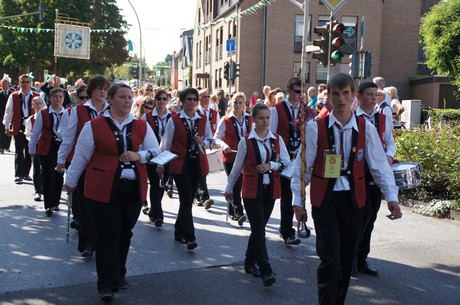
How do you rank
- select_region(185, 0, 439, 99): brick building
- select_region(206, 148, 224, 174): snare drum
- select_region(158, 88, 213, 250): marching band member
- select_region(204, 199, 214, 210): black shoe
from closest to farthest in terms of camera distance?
select_region(158, 88, 213, 250): marching band member
select_region(206, 148, 224, 174): snare drum
select_region(204, 199, 214, 210): black shoe
select_region(185, 0, 439, 99): brick building

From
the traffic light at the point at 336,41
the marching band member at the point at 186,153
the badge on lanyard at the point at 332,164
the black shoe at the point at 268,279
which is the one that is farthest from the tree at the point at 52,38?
the badge on lanyard at the point at 332,164

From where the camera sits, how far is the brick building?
3831 centimetres

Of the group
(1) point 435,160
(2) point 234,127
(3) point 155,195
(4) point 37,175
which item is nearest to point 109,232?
(3) point 155,195

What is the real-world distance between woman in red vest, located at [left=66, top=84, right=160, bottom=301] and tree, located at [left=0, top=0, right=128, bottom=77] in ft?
154

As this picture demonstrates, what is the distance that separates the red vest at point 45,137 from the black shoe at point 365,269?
490 cm

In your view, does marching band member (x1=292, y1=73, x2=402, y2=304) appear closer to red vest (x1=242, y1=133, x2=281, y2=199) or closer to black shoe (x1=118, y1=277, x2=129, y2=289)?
red vest (x1=242, y1=133, x2=281, y2=199)

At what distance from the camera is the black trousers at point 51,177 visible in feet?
27.8

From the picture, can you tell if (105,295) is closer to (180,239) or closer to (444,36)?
(180,239)

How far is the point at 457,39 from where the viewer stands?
35.6 meters

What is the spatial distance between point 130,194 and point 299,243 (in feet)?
9.54

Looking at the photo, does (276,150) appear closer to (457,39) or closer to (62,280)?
(62,280)

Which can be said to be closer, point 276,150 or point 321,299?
point 321,299

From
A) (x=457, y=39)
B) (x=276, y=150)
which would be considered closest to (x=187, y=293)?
(x=276, y=150)

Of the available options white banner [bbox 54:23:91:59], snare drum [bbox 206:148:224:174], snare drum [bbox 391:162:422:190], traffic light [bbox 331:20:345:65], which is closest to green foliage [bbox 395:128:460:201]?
traffic light [bbox 331:20:345:65]
